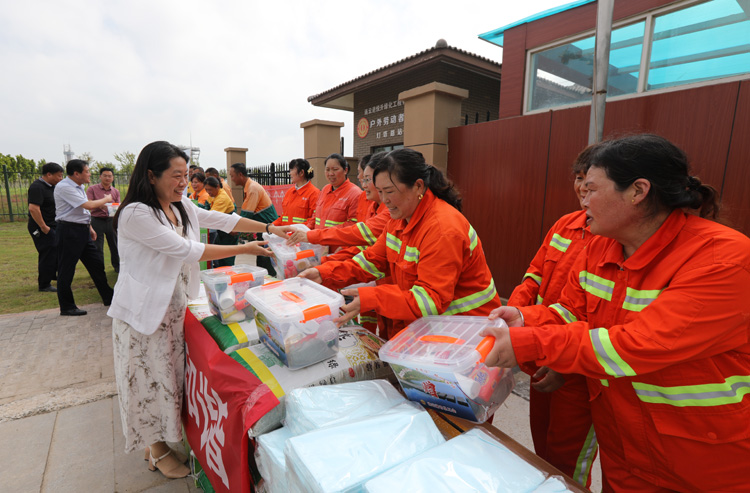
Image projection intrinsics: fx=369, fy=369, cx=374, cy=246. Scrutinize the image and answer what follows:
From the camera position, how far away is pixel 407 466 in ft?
2.92

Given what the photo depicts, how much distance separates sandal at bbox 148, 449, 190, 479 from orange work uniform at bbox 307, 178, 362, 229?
2.43m

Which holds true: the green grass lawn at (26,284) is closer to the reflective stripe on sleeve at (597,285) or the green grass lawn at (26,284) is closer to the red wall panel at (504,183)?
the red wall panel at (504,183)

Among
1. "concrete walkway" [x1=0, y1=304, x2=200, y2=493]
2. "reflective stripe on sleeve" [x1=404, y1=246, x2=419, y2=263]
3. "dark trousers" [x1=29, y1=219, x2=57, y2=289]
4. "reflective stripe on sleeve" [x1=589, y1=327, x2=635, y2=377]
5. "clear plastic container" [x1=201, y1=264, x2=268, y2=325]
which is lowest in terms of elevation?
"concrete walkway" [x1=0, y1=304, x2=200, y2=493]

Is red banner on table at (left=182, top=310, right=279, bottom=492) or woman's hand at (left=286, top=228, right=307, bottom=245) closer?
red banner on table at (left=182, top=310, right=279, bottom=492)

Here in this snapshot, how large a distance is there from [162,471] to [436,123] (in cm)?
462

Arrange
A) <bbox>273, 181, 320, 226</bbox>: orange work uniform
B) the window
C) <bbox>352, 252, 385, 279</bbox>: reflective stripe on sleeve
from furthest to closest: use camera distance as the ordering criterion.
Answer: <bbox>273, 181, 320, 226</bbox>: orange work uniform, the window, <bbox>352, 252, 385, 279</bbox>: reflective stripe on sleeve

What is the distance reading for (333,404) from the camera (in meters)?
1.25

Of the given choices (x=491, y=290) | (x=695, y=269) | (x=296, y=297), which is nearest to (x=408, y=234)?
(x=491, y=290)

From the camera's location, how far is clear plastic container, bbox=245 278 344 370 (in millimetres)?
1460

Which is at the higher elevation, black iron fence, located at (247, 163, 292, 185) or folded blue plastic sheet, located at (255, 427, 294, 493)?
black iron fence, located at (247, 163, 292, 185)

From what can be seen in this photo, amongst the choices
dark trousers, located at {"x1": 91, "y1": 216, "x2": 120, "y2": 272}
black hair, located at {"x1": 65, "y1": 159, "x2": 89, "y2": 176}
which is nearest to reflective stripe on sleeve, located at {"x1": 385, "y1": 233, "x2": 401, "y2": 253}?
black hair, located at {"x1": 65, "y1": 159, "x2": 89, "y2": 176}

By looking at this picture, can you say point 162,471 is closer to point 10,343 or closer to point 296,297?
point 296,297

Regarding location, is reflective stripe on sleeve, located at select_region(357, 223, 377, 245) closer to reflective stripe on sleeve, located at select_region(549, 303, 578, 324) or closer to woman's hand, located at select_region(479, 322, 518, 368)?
reflective stripe on sleeve, located at select_region(549, 303, 578, 324)

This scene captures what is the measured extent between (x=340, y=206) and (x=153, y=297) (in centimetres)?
240
